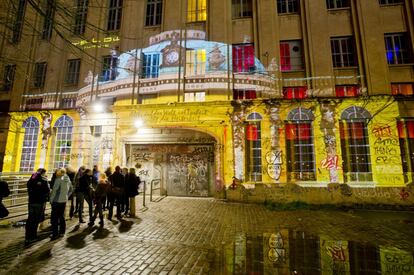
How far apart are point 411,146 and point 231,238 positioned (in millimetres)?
11351

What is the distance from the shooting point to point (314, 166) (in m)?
11.3

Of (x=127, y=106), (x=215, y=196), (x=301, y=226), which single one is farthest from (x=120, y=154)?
(x=301, y=226)

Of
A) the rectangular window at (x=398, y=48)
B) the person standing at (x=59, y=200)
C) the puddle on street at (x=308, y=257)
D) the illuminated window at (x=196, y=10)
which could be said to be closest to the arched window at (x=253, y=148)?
the puddle on street at (x=308, y=257)

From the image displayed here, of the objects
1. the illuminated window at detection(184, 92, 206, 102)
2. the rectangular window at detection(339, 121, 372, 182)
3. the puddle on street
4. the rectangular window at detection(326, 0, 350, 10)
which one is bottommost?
the puddle on street

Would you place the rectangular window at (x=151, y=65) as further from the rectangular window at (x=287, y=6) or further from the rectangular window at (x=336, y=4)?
the rectangular window at (x=336, y=4)

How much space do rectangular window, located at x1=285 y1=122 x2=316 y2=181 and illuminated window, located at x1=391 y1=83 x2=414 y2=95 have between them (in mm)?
4972

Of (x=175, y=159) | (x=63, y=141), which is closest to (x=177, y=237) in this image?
(x=175, y=159)

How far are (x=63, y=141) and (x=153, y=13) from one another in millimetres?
10616

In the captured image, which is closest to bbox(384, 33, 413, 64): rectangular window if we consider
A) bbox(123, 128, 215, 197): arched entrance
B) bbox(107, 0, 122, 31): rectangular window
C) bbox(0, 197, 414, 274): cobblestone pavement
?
bbox(0, 197, 414, 274): cobblestone pavement

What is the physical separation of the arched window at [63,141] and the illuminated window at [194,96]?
26.0 feet

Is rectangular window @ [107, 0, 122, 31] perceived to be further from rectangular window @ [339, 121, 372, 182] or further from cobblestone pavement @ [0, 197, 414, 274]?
rectangular window @ [339, 121, 372, 182]

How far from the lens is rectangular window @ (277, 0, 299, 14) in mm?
13273

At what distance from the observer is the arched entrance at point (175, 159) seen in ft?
41.4

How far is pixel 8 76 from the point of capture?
53.2 feet
